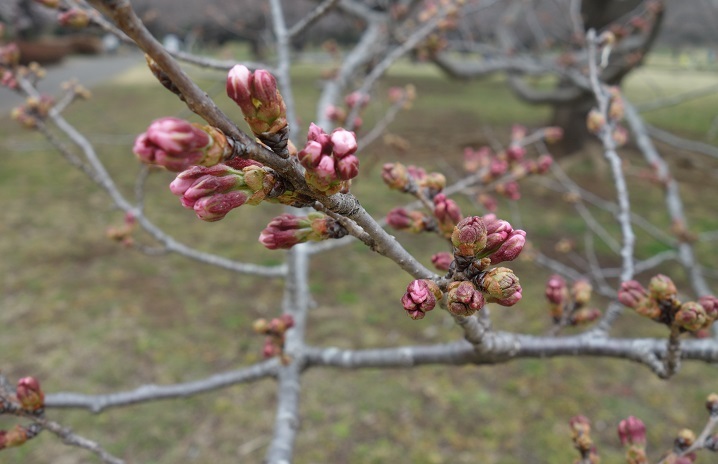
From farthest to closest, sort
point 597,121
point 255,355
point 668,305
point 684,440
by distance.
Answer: point 255,355, point 597,121, point 684,440, point 668,305

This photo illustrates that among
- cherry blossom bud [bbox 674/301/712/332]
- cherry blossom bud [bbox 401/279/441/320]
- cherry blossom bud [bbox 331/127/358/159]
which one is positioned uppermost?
cherry blossom bud [bbox 331/127/358/159]

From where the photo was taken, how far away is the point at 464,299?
937mm

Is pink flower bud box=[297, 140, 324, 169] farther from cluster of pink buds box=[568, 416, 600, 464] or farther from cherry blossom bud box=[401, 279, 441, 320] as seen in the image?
cluster of pink buds box=[568, 416, 600, 464]

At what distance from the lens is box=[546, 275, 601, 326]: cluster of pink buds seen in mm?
1727

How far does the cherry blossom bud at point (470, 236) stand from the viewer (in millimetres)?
950

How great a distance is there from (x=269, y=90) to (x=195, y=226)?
786cm

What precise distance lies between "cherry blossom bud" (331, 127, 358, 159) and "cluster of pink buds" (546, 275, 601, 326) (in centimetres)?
120

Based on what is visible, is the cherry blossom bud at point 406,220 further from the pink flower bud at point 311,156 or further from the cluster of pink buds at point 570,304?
the pink flower bud at point 311,156

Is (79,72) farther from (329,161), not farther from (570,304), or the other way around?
(329,161)

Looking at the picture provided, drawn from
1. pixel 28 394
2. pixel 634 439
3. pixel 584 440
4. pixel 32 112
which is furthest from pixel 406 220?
pixel 32 112

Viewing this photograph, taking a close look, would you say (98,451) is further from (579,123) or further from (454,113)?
(454,113)

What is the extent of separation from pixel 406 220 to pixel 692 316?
31.8 inches

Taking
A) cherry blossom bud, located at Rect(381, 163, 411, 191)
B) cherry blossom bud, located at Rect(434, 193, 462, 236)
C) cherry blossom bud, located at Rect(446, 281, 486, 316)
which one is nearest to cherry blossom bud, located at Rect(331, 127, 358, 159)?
cherry blossom bud, located at Rect(446, 281, 486, 316)

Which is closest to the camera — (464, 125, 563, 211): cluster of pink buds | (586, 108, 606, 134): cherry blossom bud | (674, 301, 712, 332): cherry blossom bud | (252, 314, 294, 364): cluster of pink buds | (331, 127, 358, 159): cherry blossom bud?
(331, 127, 358, 159): cherry blossom bud
